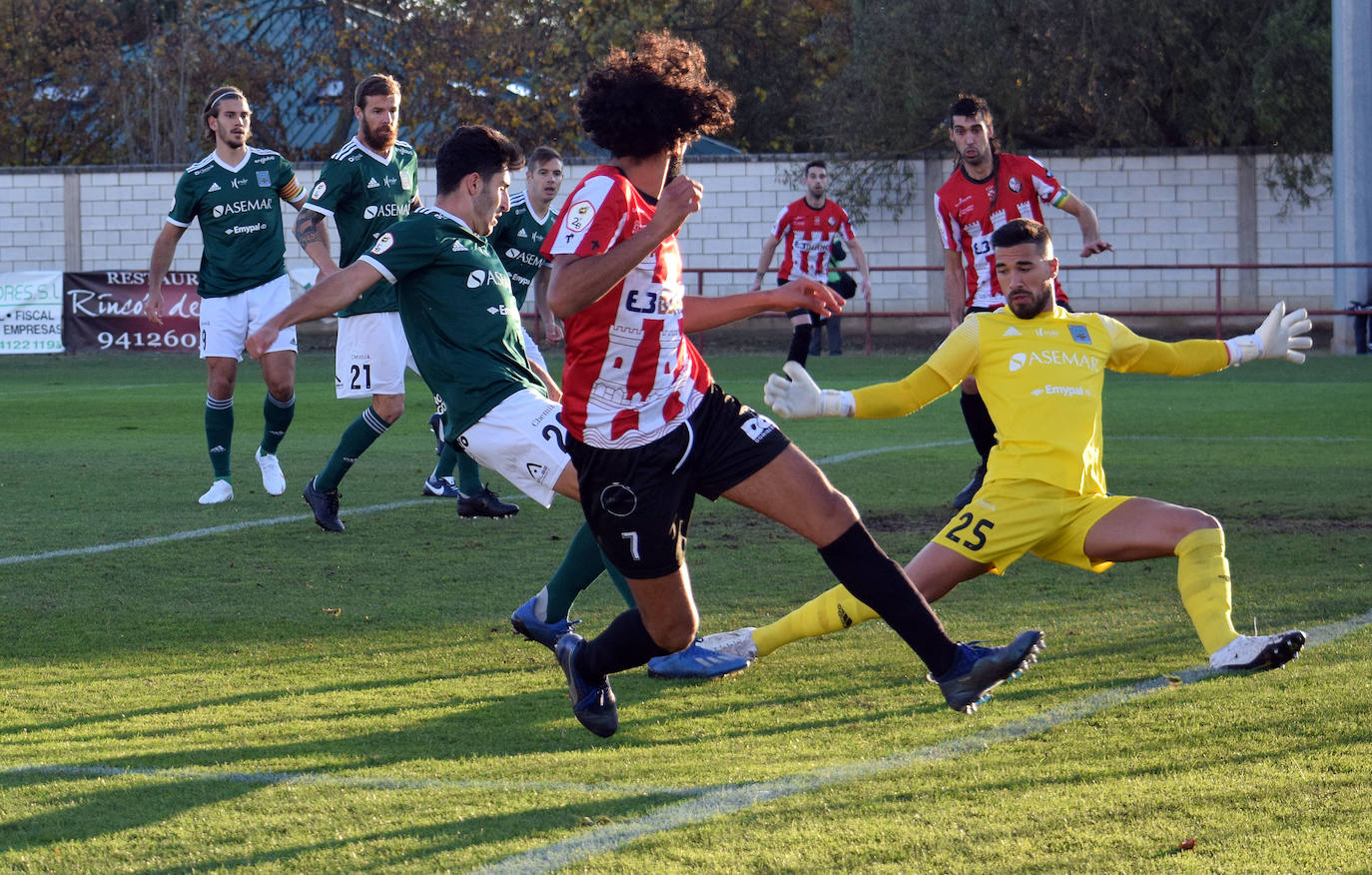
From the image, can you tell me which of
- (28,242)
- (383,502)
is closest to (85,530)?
(383,502)

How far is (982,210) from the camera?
29.5 ft

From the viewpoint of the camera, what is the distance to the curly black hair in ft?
13.4

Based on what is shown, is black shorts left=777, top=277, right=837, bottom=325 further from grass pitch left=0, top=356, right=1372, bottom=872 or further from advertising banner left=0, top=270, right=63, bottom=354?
advertising banner left=0, top=270, right=63, bottom=354

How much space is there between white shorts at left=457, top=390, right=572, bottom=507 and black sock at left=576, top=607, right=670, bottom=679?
0.97m

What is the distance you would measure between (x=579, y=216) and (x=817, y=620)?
1608 millimetres

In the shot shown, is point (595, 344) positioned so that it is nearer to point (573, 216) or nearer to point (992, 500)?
point (573, 216)

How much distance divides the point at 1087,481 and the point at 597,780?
198 cm

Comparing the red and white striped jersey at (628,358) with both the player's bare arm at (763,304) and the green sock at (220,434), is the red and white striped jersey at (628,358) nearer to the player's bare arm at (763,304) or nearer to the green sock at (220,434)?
the player's bare arm at (763,304)

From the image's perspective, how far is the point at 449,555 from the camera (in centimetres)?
732

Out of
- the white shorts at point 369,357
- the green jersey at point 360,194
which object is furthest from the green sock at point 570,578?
the green jersey at point 360,194

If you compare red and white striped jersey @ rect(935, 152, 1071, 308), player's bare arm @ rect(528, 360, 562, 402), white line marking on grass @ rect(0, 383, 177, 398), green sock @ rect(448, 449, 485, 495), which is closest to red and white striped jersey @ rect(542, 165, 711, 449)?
player's bare arm @ rect(528, 360, 562, 402)

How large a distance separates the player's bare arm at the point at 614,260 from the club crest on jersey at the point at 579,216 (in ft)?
0.26

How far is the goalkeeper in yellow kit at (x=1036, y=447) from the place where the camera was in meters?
4.73

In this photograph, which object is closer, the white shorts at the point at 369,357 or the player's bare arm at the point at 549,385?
the player's bare arm at the point at 549,385
